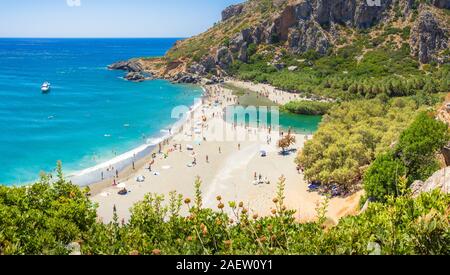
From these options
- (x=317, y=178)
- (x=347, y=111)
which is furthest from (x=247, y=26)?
(x=317, y=178)

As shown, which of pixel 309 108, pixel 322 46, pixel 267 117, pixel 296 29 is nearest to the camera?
pixel 267 117

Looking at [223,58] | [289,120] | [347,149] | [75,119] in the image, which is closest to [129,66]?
[223,58]

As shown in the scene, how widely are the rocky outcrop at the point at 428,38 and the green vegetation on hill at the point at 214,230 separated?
88.3m

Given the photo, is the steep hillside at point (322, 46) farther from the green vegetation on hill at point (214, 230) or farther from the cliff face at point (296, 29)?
the green vegetation on hill at point (214, 230)

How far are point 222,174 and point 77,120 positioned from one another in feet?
107

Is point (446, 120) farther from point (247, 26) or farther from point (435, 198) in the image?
point (247, 26)

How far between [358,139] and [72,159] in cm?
2754

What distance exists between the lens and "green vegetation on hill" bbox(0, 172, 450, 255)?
6.76 m

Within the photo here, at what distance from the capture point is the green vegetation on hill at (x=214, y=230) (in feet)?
22.2

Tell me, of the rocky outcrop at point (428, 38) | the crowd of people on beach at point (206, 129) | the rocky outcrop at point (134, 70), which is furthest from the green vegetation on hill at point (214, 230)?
the rocky outcrop at point (134, 70)

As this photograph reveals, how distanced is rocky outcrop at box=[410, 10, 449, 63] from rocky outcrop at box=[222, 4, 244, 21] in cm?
7514

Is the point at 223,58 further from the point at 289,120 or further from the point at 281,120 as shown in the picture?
the point at 289,120

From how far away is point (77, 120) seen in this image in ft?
191

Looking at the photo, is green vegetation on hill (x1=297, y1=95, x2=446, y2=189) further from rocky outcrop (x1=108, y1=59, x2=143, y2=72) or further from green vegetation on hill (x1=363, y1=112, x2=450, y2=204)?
rocky outcrop (x1=108, y1=59, x2=143, y2=72)
